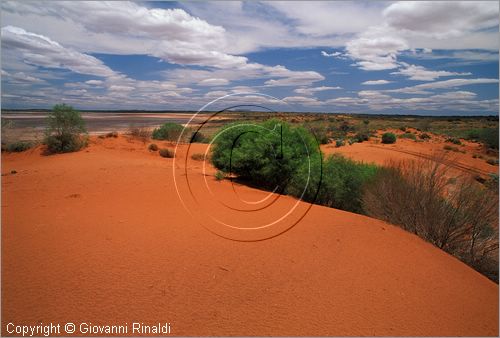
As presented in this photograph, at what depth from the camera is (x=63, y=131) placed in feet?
62.8

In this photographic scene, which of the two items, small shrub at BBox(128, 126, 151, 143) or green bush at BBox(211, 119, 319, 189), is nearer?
green bush at BBox(211, 119, 319, 189)

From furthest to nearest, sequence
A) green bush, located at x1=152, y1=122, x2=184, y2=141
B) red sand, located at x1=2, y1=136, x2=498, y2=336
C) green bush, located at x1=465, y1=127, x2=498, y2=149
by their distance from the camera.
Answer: green bush, located at x1=152, y1=122, x2=184, y2=141 → green bush, located at x1=465, y1=127, x2=498, y2=149 → red sand, located at x1=2, y1=136, x2=498, y2=336

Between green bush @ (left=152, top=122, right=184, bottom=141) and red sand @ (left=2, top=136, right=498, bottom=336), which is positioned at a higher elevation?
green bush @ (left=152, top=122, right=184, bottom=141)

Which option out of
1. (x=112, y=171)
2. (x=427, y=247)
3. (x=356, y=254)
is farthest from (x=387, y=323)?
(x=112, y=171)

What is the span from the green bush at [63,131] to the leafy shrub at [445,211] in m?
18.2

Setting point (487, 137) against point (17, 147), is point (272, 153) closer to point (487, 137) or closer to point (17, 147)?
point (17, 147)

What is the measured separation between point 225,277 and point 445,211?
477 cm

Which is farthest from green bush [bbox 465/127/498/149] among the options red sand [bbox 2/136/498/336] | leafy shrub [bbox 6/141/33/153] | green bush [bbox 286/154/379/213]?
leafy shrub [bbox 6/141/33/153]

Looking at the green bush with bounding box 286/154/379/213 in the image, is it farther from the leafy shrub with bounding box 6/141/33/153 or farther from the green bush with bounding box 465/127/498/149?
the green bush with bounding box 465/127/498/149

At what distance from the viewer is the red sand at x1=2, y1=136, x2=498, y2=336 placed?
3420 mm

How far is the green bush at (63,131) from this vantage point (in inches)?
734

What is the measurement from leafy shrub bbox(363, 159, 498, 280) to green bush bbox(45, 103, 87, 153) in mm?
18248

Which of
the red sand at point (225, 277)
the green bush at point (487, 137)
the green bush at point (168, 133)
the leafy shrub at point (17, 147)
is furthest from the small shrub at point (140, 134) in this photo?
the green bush at point (487, 137)

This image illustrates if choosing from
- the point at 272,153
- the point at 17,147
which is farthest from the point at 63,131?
the point at 272,153
